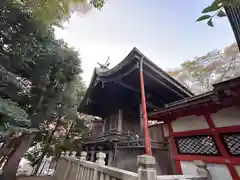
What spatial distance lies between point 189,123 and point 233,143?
38.4 inches

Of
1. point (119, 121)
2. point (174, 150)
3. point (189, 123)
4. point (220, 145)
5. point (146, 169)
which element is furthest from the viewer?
point (119, 121)

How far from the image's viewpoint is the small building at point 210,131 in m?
2.67

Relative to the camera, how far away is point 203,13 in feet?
2.54

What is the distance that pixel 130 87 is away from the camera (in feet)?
18.9

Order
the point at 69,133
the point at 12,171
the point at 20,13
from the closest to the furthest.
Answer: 1. the point at 20,13
2. the point at 12,171
3. the point at 69,133

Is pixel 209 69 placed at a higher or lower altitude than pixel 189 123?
higher

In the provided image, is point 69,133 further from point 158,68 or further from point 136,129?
point 158,68

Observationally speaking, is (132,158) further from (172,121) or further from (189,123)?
(189,123)

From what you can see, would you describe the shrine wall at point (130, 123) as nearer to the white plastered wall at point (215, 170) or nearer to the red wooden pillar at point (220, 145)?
the white plastered wall at point (215, 170)

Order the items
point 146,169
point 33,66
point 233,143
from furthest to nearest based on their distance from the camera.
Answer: point 33,66 < point 233,143 < point 146,169

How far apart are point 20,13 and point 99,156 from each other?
672 centimetres

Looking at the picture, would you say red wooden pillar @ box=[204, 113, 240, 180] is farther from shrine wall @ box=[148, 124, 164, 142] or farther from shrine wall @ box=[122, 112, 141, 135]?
shrine wall @ box=[122, 112, 141, 135]

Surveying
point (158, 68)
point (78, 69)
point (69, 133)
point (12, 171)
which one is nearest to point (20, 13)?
point (78, 69)

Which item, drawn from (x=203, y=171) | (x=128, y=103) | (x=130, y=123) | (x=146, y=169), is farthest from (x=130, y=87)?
(x=146, y=169)
